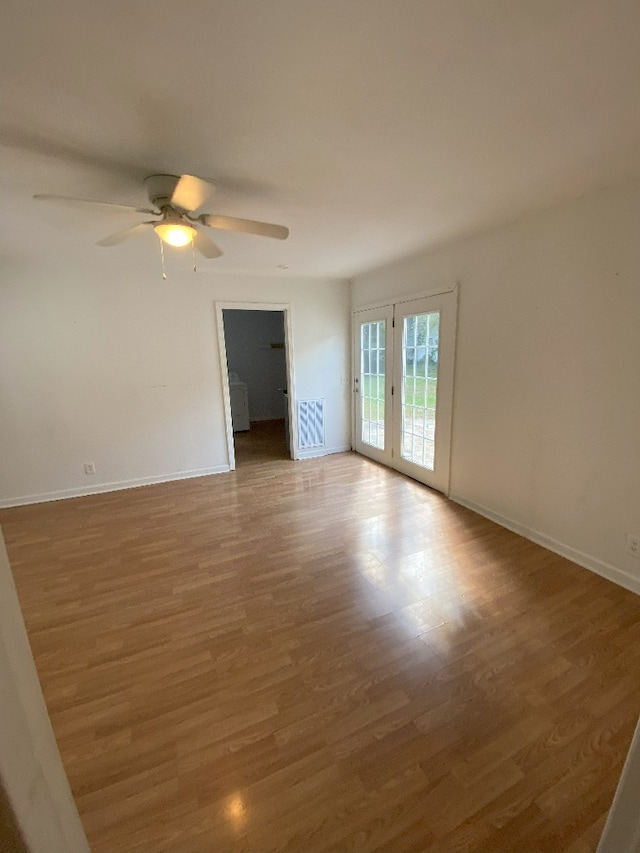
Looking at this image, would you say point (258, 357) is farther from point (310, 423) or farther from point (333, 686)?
point (333, 686)

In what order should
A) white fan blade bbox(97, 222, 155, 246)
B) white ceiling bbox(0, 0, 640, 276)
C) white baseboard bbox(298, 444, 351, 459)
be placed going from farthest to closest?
white baseboard bbox(298, 444, 351, 459) < white fan blade bbox(97, 222, 155, 246) < white ceiling bbox(0, 0, 640, 276)

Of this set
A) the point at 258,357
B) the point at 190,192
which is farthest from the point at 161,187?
the point at 258,357

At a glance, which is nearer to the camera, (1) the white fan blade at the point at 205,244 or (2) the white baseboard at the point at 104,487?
(1) the white fan blade at the point at 205,244

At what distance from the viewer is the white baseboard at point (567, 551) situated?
2152 mm

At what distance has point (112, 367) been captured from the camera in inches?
146

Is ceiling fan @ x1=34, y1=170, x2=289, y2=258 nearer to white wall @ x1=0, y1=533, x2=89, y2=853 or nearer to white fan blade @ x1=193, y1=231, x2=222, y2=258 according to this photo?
white fan blade @ x1=193, y1=231, x2=222, y2=258

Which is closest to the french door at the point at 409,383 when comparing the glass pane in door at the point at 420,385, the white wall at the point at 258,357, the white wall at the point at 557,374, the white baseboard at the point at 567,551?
the glass pane in door at the point at 420,385

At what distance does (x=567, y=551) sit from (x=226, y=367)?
361 centimetres

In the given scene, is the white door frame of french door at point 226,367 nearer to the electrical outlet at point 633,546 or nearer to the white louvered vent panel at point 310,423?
the white louvered vent panel at point 310,423

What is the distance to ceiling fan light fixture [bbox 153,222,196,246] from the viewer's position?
1851mm

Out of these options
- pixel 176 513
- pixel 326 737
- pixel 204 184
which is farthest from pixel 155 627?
pixel 204 184

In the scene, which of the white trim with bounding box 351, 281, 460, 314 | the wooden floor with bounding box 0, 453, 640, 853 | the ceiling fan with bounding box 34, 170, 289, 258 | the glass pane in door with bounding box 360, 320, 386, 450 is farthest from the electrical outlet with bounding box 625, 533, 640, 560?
the ceiling fan with bounding box 34, 170, 289, 258

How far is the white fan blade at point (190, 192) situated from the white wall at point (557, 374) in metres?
2.17

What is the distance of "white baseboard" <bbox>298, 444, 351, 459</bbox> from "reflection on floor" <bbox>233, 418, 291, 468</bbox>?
21 cm
